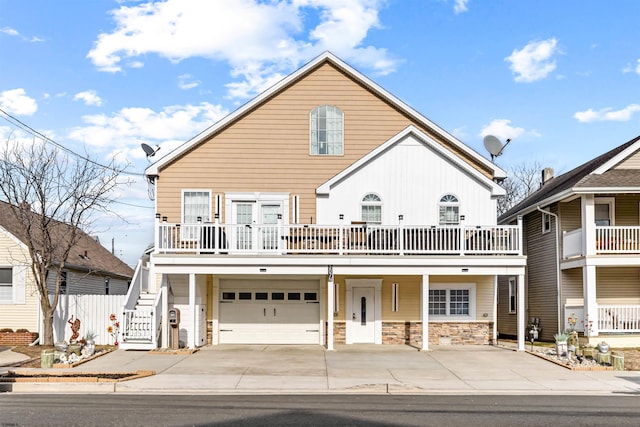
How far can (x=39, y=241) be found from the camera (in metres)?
25.5

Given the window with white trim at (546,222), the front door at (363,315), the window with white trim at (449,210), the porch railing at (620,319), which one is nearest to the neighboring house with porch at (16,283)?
the front door at (363,315)

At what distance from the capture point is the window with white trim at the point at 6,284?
25.1m

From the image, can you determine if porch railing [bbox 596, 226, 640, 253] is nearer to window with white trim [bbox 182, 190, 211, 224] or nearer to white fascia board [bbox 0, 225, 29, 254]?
window with white trim [bbox 182, 190, 211, 224]

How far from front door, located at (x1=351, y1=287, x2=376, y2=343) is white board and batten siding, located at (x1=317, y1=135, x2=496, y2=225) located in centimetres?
245

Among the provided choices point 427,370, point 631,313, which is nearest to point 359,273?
point 427,370

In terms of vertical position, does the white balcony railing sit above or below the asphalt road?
above

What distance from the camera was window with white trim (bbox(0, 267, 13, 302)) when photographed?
2509 centimetres

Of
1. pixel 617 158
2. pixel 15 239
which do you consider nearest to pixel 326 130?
pixel 617 158

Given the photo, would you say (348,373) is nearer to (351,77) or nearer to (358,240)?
(358,240)

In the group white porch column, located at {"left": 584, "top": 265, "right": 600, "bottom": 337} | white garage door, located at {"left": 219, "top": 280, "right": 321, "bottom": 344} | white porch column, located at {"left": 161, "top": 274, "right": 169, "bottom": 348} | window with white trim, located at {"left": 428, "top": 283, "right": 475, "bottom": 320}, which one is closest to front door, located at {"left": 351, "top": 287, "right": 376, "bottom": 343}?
white garage door, located at {"left": 219, "top": 280, "right": 321, "bottom": 344}

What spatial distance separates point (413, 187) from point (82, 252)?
15.4m

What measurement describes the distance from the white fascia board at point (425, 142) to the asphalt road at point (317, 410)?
10.4 metres

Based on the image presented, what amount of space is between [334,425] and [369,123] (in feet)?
51.1

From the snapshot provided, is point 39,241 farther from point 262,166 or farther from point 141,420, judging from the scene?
point 141,420
